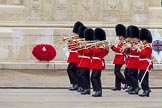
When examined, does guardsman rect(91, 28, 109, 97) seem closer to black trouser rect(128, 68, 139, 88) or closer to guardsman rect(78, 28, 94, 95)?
guardsman rect(78, 28, 94, 95)

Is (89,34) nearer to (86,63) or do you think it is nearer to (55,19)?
(86,63)

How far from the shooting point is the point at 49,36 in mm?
27938

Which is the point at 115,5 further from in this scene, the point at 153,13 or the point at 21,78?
the point at 21,78

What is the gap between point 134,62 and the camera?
18.3 metres

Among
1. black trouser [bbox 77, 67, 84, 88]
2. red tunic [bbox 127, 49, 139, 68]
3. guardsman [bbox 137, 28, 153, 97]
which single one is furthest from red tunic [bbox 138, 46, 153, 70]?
black trouser [bbox 77, 67, 84, 88]

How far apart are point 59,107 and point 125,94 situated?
12.9 feet

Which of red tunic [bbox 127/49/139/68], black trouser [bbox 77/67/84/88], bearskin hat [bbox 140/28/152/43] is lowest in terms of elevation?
black trouser [bbox 77/67/84/88]

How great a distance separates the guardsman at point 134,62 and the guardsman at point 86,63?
43.9 inches

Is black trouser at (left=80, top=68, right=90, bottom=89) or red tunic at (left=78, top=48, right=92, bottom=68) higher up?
red tunic at (left=78, top=48, right=92, bottom=68)

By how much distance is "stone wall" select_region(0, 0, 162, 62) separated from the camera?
27703mm

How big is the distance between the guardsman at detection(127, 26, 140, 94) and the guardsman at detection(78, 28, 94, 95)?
43.9 inches

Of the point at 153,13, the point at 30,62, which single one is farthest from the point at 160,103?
the point at 153,13

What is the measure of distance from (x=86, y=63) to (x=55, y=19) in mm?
10983

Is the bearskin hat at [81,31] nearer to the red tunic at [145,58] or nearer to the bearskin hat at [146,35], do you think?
the bearskin hat at [146,35]
